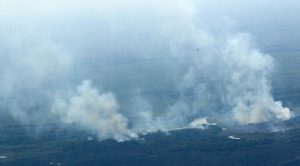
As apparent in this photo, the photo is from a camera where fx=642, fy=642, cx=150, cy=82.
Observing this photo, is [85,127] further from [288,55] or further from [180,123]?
[288,55]

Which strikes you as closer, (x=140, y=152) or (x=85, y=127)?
(x=140, y=152)

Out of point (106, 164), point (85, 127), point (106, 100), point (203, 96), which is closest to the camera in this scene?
point (106, 164)

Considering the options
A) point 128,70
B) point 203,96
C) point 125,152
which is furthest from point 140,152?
point 128,70

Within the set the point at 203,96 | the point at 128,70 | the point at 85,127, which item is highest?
the point at 128,70

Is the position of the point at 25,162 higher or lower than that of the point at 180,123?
lower

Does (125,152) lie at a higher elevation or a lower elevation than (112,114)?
lower

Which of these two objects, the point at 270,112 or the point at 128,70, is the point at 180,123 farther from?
the point at 128,70

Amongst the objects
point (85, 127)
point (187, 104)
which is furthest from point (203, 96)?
point (85, 127)

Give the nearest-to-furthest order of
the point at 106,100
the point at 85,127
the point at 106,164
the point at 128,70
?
1. the point at 106,164
2. the point at 85,127
3. the point at 106,100
4. the point at 128,70

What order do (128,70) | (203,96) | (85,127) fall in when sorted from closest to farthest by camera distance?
(85,127)
(203,96)
(128,70)
